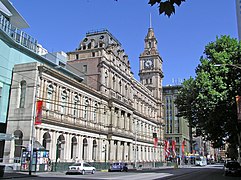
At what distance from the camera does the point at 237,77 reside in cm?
2873

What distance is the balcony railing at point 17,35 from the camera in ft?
127

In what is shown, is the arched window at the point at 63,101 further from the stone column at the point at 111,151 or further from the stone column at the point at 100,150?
the stone column at the point at 111,151

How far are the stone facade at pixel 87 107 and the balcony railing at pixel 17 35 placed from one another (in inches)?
174

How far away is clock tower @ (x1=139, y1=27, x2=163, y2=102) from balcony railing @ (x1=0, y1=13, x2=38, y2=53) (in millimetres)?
55116

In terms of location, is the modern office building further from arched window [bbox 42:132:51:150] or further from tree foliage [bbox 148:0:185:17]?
tree foliage [bbox 148:0:185:17]

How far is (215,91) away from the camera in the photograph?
1064 inches

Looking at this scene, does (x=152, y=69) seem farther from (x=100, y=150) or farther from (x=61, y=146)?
(x=61, y=146)

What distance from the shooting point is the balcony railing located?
38.7m

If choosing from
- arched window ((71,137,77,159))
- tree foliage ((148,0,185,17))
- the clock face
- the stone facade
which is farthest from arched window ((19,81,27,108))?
the clock face

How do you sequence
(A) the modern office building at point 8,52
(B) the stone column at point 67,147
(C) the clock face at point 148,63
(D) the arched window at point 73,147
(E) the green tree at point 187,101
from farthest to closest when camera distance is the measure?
(C) the clock face at point 148,63 < (D) the arched window at point 73,147 < (B) the stone column at point 67,147 < (A) the modern office building at point 8,52 < (E) the green tree at point 187,101

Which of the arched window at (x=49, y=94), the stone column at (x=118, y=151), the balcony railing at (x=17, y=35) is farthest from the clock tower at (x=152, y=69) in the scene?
the arched window at (x=49, y=94)

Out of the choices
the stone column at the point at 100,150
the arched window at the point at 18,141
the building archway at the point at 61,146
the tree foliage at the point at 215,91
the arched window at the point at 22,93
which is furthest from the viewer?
the stone column at the point at 100,150

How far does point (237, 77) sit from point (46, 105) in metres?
24.8

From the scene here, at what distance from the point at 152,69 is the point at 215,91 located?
7009cm
